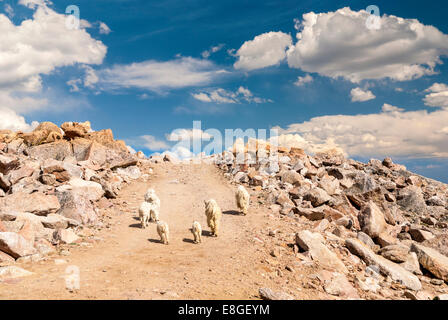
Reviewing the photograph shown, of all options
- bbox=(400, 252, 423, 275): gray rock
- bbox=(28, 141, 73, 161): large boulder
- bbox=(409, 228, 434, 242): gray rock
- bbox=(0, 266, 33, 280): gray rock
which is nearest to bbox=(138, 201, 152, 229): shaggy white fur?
bbox=(0, 266, 33, 280): gray rock

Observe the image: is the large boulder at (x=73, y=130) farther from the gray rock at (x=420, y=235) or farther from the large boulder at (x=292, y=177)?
the gray rock at (x=420, y=235)

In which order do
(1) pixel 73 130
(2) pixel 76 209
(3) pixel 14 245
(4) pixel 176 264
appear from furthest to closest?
(1) pixel 73 130
(2) pixel 76 209
(4) pixel 176 264
(3) pixel 14 245

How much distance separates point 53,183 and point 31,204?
694 centimetres

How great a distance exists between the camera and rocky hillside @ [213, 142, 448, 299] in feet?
39.9

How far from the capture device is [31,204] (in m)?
15.9

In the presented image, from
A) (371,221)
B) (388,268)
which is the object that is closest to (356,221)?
(371,221)

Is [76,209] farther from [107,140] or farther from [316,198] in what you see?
[107,140]

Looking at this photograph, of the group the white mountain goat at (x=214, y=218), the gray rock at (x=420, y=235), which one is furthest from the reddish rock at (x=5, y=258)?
the gray rock at (x=420, y=235)

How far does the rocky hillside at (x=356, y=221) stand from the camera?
479 inches

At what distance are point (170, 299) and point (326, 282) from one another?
5.23 meters

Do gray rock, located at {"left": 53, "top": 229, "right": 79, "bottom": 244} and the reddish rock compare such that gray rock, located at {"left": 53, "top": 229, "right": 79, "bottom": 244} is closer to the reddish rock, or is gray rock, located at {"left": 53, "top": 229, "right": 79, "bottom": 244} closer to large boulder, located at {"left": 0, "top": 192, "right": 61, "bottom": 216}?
the reddish rock

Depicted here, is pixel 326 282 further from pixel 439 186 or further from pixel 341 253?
pixel 439 186

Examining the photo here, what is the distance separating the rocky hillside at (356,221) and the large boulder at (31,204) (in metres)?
10.8
